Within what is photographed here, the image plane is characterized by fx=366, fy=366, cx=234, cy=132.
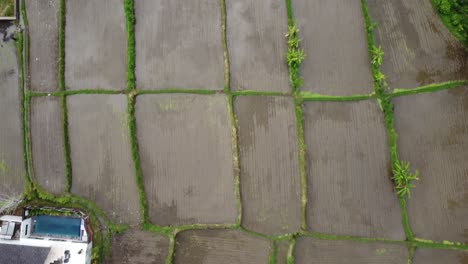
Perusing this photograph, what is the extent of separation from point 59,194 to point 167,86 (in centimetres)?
378

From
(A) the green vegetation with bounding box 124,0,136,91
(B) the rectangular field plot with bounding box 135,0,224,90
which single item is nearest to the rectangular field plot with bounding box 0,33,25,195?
(A) the green vegetation with bounding box 124,0,136,91

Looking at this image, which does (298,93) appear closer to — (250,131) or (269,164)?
(250,131)

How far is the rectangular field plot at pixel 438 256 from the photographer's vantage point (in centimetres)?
852

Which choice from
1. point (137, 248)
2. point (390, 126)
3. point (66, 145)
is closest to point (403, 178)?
point (390, 126)

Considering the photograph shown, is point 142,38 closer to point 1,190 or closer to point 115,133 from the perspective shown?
point 115,133

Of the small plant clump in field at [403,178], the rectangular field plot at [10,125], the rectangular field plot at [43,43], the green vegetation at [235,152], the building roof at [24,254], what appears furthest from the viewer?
Result: the rectangular field plot at [43,43]

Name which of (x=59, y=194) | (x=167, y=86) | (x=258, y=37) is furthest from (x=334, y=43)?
(x=59, y=194)

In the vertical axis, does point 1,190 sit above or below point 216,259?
above

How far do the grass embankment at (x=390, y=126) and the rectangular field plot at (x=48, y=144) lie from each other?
7822mm

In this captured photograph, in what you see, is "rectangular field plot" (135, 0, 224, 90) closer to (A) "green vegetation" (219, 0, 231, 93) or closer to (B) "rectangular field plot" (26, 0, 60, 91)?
(A) "green vegetation" (219, 0, 231, 93)

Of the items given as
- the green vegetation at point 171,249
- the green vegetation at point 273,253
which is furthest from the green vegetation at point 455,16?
the green vegetation at point 171,249

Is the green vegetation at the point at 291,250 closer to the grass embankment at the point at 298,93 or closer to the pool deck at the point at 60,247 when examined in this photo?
the grass embankment at the point at 298,93

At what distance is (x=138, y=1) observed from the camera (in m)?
9.29

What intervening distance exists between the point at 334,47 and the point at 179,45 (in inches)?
151
